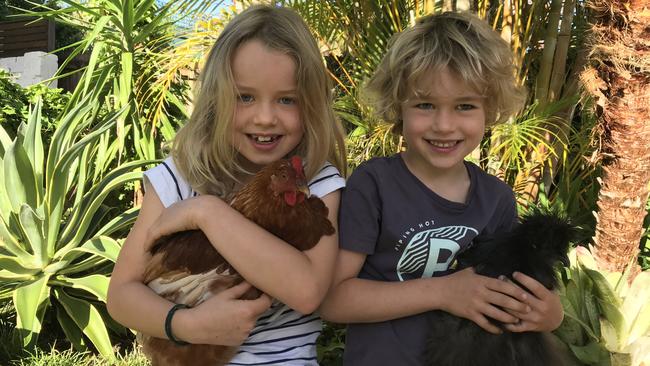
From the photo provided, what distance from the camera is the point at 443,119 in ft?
5.16

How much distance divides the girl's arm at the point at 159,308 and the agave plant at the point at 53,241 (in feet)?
6.92

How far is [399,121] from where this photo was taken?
1.82m

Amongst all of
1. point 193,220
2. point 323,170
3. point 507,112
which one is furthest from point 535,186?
point 193,220

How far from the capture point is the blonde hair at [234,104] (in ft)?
5.24

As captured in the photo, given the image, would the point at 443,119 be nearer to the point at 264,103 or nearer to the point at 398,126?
the point at 398,126

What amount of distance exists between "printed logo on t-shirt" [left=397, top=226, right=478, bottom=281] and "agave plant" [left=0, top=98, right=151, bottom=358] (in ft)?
8.11

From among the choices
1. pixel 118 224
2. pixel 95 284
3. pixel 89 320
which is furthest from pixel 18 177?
pixel 89 320

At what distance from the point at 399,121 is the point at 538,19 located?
3.57m

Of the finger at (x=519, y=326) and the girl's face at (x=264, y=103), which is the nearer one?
the finger at (x=519, y=326)

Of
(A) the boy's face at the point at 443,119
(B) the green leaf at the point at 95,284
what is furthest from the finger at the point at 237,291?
(B) the green leaf at the point at 95,284

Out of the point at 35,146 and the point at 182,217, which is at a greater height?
the point at 182,217

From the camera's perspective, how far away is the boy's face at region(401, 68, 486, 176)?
1577mm

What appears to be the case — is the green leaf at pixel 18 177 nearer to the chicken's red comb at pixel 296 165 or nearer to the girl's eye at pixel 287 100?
the girl's eye at pixel 287 100

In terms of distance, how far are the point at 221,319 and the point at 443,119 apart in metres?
0.79
